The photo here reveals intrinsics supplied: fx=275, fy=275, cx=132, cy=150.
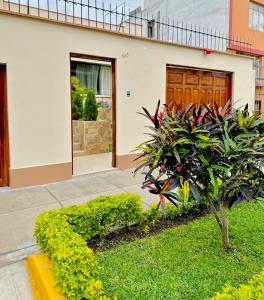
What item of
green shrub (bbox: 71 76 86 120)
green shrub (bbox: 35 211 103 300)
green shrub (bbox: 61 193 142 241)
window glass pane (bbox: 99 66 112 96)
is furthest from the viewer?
window glass pane (bbox: 99 66 112 96)

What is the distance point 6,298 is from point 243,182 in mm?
2399

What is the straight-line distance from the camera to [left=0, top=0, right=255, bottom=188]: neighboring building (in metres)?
5.13

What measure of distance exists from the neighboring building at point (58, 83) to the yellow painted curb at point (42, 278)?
9.50 ft

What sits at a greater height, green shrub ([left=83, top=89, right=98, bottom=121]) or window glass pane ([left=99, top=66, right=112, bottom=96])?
window glass pane ([left=99, top=66, right=112, bottom=96])

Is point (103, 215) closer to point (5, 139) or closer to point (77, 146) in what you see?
point (5, 139)

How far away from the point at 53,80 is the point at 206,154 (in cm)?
399

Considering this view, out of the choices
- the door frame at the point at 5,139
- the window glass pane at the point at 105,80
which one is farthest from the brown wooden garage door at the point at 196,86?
the window glass pane at the point at 105,80

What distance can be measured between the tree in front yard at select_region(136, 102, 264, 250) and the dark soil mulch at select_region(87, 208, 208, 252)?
896 mm

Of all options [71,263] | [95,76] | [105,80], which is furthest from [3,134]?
[105,80]

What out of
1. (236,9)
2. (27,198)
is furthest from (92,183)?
(236,9)

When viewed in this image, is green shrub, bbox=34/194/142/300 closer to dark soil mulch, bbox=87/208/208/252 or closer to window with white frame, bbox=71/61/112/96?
dark soil mulch, bbox=87/208/208/252

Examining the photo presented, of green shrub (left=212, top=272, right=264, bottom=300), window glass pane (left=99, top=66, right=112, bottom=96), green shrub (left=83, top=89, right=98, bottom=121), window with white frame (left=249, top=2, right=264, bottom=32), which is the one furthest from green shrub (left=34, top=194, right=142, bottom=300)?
window with white frame (left=249, top=2, right=264, bottom=32)

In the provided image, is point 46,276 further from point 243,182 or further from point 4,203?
point 4,203

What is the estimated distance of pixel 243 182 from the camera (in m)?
2.70
